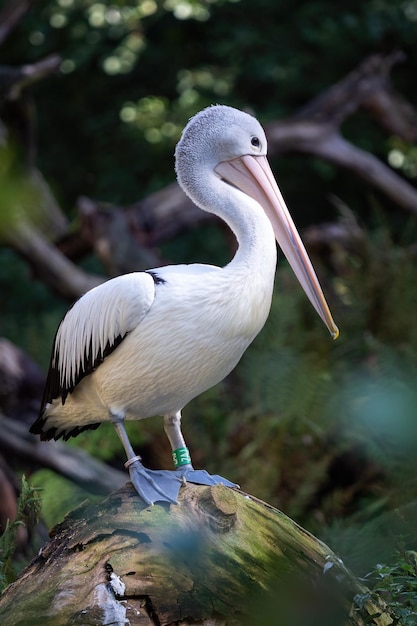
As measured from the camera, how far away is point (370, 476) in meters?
4.86

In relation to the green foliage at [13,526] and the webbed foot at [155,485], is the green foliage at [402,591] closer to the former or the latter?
the webbed foot at [155,485]

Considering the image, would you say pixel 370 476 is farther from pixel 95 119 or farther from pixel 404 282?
pixel 95 119

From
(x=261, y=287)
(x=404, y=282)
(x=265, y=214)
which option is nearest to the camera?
(x=261, y=287)

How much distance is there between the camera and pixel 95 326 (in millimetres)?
2844

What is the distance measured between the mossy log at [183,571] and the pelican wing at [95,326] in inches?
17.8

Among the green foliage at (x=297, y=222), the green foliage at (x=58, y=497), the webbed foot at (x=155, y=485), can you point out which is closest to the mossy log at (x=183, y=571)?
the webbed foot at (x=155, y=485)

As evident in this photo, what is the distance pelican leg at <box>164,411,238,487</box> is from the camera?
267cm

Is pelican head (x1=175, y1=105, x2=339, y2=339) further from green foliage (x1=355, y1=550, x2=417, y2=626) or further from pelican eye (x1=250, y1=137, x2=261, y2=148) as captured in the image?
green foliage (x1=355, y1=550, x2=417, y2=626)

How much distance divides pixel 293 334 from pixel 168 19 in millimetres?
3855

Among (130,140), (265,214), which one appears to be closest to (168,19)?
(130,140)

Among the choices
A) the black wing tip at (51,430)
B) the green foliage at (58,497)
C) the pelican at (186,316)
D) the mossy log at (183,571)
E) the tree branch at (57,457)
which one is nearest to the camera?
the mossy log at (183,571)

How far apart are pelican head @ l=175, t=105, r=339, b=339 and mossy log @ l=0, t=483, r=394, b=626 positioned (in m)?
0.69

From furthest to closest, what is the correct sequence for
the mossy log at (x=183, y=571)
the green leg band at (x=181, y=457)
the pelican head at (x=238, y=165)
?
the pelican head at (x=238, y=165)
the green leg band at (x=181, y=457)
the mossy log at (x=183, y=571)

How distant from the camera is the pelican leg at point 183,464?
267 centimetres
